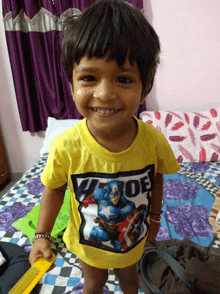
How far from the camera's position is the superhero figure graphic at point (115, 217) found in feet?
1.72

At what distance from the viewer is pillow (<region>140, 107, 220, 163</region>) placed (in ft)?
5.46

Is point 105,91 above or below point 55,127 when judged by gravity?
above

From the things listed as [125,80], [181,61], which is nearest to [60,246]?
[125,80]

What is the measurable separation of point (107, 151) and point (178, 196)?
3.11ft

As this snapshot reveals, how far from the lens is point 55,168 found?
1.70ft

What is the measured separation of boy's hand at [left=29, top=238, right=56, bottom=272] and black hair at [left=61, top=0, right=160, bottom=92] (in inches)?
18.0

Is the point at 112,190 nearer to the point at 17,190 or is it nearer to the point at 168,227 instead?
the point at 168,227

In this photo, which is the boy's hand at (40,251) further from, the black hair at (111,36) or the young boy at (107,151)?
the black hair at (111,36)

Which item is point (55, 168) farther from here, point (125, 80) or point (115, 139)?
point (125, 80)

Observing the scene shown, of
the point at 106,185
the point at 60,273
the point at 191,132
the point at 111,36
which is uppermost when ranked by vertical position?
the point at 111,36

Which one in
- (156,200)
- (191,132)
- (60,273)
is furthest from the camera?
(191,132)

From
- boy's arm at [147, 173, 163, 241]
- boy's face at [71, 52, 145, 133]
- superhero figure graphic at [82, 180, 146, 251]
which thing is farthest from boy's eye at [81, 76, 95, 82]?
boy's arm at [147, 173, 163, 241]

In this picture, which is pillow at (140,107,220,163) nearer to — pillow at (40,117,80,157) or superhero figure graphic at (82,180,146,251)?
pillow at (40,117,80,157)

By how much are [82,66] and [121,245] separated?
1.58 ft
